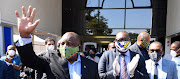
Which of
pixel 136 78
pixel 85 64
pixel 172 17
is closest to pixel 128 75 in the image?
pixel 136 78

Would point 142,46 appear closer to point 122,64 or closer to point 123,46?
point 123,46

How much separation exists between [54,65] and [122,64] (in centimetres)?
122

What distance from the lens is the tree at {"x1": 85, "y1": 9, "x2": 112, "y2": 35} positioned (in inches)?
455

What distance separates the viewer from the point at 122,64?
244 centimetres

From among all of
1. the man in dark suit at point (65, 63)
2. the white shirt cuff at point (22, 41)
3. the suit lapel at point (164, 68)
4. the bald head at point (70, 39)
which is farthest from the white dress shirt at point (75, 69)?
the suit lapel at point (164, 68)

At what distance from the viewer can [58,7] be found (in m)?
11.9

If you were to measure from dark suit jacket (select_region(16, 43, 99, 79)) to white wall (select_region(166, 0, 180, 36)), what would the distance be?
8338 mm

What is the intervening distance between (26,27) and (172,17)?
10.5 m

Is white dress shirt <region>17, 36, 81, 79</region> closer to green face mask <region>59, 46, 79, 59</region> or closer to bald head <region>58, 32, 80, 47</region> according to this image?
green face mask <region>59, 46, 79, 59</region>

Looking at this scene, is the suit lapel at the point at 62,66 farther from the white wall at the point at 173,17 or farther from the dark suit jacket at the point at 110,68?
the white wall at the point at 173,17

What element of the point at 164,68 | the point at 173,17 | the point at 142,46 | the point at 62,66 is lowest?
the point at 164,68

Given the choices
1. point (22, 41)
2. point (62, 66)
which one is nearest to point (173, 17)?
point (62, 66)

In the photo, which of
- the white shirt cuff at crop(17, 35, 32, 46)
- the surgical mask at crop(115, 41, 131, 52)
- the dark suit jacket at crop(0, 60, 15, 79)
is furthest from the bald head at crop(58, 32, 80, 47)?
the dark suit jacket at crop(0, 60, 15, 79)

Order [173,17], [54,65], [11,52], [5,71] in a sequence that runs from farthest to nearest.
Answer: [173,17]
[11,52]
[5,71]
[54,65]
